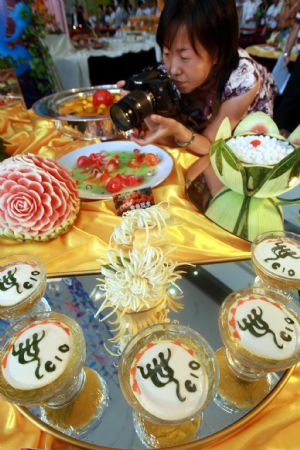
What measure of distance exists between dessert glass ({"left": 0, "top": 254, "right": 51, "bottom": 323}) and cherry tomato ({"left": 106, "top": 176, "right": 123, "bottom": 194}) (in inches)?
11.7

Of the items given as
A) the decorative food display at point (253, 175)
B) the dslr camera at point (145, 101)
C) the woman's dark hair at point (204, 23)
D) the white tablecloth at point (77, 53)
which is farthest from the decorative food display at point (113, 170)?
the white tablecloth at point (77, 53)

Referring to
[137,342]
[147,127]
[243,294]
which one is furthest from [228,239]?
[147,127]

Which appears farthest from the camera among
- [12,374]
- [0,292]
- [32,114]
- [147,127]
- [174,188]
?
[32,114]

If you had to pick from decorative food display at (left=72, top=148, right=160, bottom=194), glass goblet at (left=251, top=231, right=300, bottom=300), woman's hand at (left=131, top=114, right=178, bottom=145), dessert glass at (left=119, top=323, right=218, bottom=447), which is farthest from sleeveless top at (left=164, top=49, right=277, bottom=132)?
dessert glass at (left=119, top=323, right=218, bottom=447)

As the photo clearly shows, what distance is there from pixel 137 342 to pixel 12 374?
175 millimetres

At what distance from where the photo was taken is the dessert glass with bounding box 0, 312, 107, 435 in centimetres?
40

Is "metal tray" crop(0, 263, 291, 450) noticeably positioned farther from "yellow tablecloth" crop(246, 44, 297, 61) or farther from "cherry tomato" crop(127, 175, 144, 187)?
"yellow tablecloth" crop(246, 44, 297, 61)

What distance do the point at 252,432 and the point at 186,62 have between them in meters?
0.92

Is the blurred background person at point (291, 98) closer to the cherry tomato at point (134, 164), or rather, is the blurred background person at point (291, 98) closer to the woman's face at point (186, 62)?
the woman's face at point (186, 62)

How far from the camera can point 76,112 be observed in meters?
1.16

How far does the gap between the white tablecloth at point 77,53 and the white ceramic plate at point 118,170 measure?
1.51m

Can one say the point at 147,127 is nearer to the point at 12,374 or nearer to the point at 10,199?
the point at 10,199

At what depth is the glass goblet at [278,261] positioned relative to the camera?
0.53 meters

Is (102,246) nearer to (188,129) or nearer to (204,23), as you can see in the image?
(188,129)
